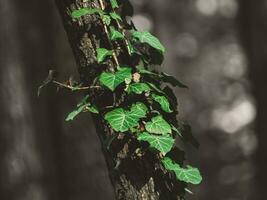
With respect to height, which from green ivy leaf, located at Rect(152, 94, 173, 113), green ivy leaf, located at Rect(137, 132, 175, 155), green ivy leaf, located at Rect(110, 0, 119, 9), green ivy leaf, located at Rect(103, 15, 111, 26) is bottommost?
green ivy leaf, located at Rect(137, 132, 175, 155)

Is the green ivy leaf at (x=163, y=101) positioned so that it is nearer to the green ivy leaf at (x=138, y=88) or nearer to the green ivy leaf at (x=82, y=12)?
the green ivy leaf at (x=138, y=88)

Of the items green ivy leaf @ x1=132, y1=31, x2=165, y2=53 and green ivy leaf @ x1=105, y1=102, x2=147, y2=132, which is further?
green ivy leaf @ x1=132, y1=31, x2=165, y2=53

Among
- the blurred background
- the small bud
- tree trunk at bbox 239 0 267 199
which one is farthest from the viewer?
the blurred background

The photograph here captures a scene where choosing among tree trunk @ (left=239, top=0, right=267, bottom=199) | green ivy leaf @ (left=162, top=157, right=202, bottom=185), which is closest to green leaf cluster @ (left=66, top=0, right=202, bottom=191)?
green ivy leaf @ (left=162, top=157, right=202, bottom=185)

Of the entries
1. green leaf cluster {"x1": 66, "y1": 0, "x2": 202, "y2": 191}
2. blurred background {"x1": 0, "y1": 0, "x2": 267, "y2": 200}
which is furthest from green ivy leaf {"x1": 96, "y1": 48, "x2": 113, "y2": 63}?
blurred background {"x1": 0, "y1": 0, "x2": 267, "y2": 200}

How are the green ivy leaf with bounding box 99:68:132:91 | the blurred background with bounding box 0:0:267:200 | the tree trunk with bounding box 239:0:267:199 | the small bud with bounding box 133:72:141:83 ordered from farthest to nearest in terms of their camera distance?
the blurred background with bounding box 0:0:267:200, the tree trunk with bounding box 239:0:267:199, the small bud with bounding box 133:72:141:83, the green ivy leaf with bounding box 99:68:132:91

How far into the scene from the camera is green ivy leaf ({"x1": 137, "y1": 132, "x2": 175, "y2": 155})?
184cm

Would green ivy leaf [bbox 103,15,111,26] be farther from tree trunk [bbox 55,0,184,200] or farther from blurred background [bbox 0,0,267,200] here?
blurred background [bbox 0,0,267,200]

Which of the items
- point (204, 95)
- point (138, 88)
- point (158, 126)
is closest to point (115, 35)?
point (138, 88)

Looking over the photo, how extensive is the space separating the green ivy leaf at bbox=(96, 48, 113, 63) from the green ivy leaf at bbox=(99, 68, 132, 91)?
0.05 meters

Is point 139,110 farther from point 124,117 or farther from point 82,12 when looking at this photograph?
point 82,12

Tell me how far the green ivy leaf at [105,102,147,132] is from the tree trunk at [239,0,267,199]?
19.2 feet

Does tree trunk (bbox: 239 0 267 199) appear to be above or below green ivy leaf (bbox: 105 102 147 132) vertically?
below

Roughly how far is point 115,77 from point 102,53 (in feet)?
0.26
